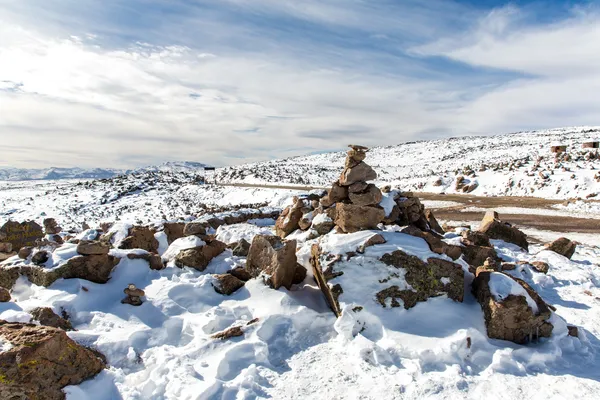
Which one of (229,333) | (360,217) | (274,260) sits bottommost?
(229,333)

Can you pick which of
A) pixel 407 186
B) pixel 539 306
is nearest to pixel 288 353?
pixel 539 306

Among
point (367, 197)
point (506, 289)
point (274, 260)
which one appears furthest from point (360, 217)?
point (506, 289)

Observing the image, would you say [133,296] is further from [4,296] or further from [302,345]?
[302,345]

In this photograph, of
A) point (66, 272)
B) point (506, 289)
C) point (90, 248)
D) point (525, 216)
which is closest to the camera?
point (506, 289)

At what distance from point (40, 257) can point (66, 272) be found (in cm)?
89

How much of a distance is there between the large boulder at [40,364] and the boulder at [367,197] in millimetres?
7121

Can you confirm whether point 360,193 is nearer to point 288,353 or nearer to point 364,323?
point 364,323

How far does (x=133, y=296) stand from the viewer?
7434 millimetres

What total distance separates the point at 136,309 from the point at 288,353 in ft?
11.1

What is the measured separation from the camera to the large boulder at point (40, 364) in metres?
4.21

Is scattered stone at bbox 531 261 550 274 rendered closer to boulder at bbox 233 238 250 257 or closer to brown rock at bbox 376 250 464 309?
brown rock at bbox 376 250 464 309

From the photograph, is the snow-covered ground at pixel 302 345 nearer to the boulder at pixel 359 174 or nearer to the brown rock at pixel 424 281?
the brown rock at pixel 424 281

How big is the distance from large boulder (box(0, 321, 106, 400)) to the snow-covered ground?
202mm

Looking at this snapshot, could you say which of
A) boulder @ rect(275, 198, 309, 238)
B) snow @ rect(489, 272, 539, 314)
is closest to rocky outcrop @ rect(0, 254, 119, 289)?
boulder @ rect(275, 198, 309, 238)
